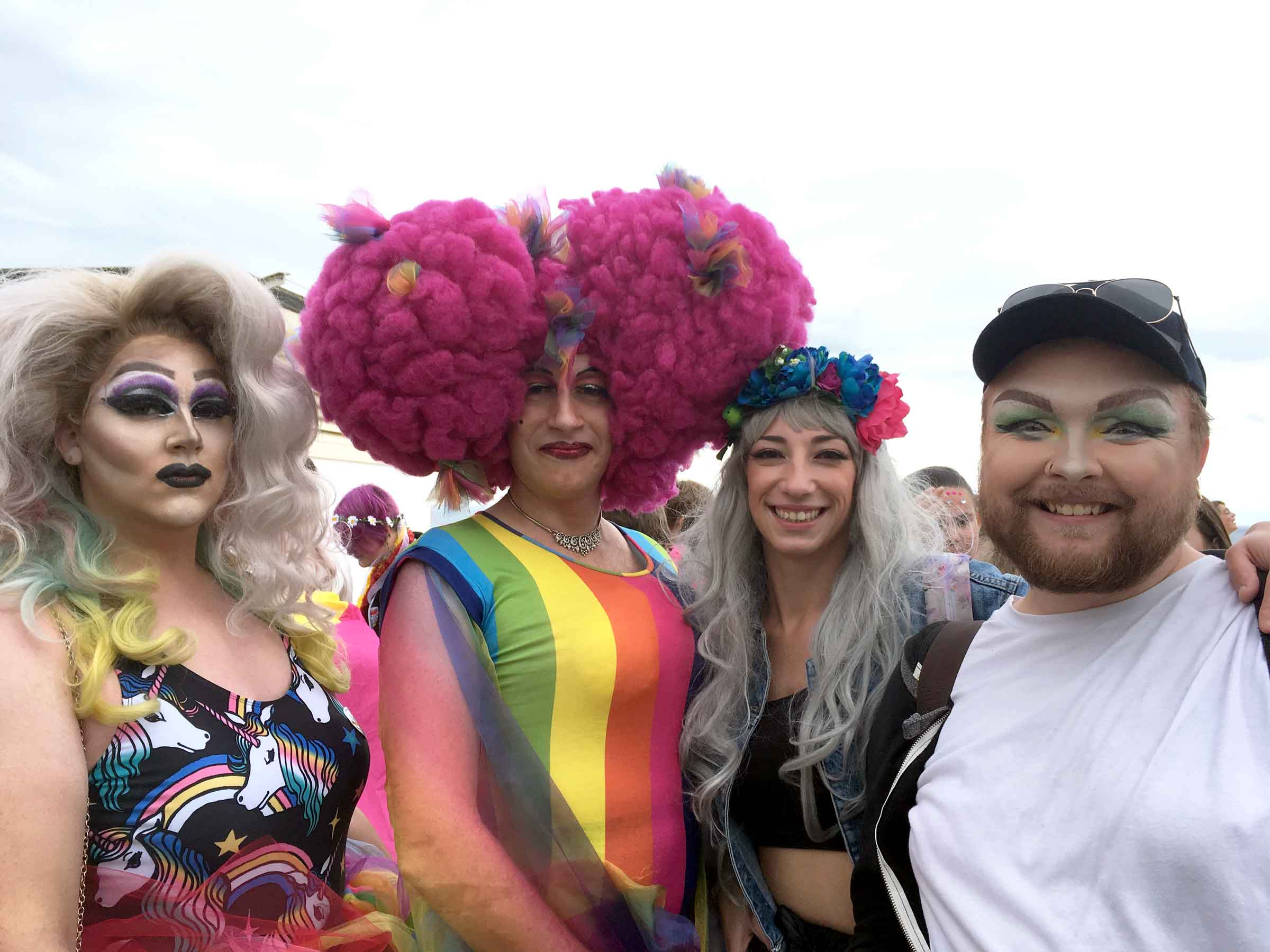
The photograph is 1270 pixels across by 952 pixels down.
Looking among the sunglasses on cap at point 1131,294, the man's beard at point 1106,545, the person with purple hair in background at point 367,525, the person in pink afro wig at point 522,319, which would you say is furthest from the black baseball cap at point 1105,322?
the person with purple hair in background at point 367,525

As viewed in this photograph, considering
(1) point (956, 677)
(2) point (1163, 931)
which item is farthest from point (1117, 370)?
(2) point (1163, 931)

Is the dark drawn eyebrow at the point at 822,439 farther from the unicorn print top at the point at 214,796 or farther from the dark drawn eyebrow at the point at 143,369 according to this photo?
the dark drawn eyebrow at the point at 143,369

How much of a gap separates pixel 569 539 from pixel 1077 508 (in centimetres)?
147

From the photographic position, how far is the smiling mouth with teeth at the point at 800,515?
2752mm

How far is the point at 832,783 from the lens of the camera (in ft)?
8.21

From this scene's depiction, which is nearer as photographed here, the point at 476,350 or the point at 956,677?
the point at 956,677

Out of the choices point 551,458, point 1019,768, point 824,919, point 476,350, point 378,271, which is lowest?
point 824,919

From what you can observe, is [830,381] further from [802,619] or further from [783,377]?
[802,619]

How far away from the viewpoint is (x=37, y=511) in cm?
212

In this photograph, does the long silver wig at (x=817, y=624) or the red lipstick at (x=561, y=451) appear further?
the red lipstick at (x=561, y=451)

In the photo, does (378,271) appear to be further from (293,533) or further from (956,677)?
(956,677)

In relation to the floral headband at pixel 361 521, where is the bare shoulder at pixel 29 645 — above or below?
above

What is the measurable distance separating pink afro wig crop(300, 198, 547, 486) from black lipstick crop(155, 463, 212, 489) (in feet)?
1.71

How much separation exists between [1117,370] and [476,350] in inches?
63.1
